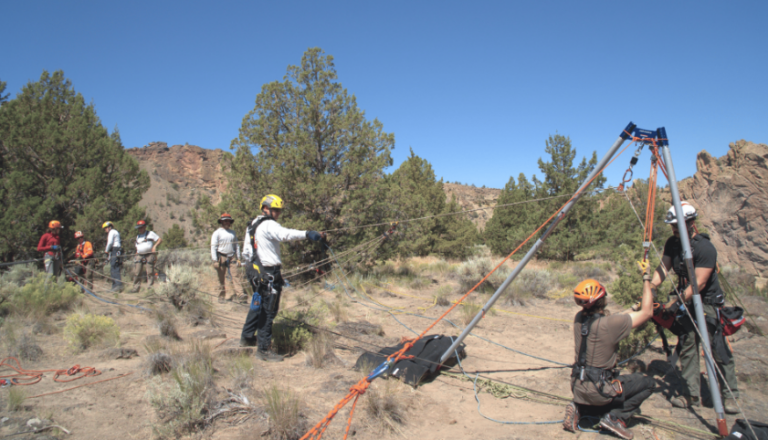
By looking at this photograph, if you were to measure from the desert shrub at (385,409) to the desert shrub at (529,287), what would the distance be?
20.3 feet

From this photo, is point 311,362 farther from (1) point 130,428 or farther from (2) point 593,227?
(2) point 593,227

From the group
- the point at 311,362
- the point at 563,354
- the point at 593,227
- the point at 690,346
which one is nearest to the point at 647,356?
the point at 563,354

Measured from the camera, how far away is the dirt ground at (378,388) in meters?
3.23

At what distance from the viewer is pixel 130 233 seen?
12.8 meters

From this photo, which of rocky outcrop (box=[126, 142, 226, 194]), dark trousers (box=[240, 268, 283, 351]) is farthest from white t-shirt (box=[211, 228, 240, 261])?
rocky outcrop (box=[126, 142, 226, 194])

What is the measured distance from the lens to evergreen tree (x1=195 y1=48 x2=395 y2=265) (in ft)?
36.1

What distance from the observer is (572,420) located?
330 cm

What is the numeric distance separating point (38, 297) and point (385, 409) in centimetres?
629

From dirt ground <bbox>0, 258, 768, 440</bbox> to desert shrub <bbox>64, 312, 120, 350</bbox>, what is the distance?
0.16 m

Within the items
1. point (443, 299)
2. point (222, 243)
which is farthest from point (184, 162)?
point (443, 299)

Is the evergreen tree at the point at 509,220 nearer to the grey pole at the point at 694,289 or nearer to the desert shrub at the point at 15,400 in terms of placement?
the grey pole at the point at 694,289

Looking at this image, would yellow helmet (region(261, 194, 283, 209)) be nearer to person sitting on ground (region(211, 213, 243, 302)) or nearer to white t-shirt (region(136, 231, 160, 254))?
person sitting on ground (region(211, 213, 243, 302))

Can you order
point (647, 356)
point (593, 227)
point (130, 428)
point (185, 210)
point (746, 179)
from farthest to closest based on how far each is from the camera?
point (185, 210)
point (746, 179)
point (593, 227)
point (647, 356)
point (130, 428)

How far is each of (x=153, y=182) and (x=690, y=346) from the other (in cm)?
6666
